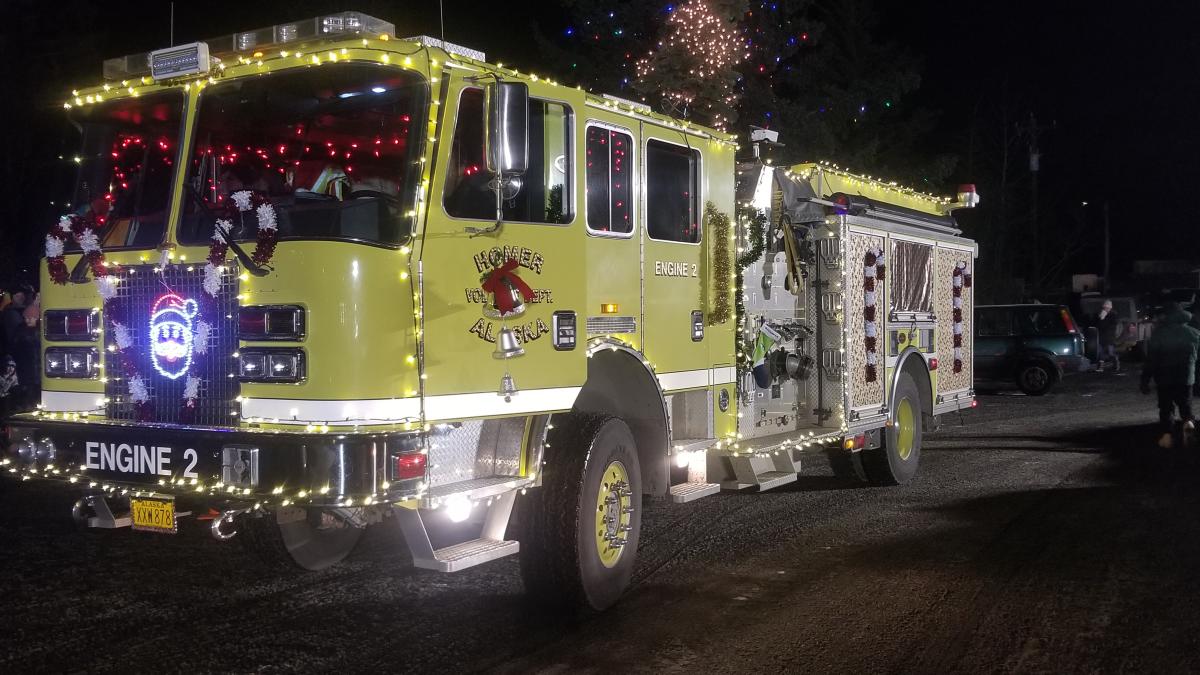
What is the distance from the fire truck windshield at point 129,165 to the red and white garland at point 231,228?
668mm

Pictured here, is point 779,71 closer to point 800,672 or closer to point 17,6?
point 17,6

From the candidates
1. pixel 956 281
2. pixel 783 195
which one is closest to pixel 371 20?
pixel 783 195

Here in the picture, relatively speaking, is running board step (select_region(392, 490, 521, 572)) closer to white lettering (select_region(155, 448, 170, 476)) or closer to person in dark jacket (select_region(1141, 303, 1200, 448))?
white lettering (select_region(155, 448, 170, 476))

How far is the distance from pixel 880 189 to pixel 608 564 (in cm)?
605

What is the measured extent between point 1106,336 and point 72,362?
82.9 ft

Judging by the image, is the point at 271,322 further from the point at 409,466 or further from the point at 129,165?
the point at 129,165

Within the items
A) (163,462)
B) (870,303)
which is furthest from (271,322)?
(870,303)

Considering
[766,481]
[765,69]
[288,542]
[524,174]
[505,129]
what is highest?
[765,69]

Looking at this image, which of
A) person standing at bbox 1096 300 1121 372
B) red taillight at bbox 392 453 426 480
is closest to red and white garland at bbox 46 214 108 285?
red taillight at bbox 392 453 426 480

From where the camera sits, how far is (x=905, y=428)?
35.6 feet

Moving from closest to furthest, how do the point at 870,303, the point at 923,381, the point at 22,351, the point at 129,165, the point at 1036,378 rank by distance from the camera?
the point at 129,165, the point at 870,303, the point at 923,381, the point at 22,351, the point at 1036,378

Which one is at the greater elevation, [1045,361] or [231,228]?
[231,228]

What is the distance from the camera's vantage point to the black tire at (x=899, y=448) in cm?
1031

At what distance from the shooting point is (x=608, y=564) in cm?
623
